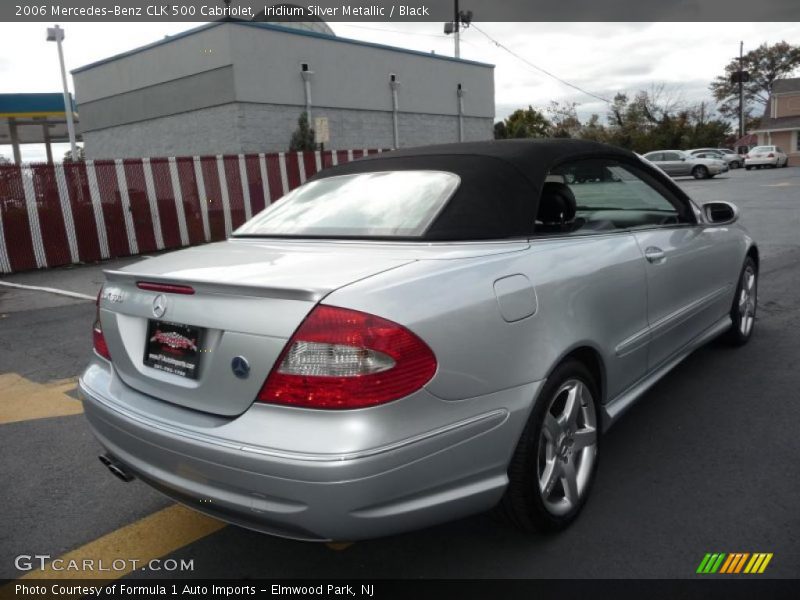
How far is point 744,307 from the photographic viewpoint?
488cm

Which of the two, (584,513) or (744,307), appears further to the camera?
(744,307)

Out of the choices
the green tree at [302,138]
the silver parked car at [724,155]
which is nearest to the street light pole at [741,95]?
the silver parked car at [724,155]

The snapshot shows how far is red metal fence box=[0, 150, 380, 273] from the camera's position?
11352mm

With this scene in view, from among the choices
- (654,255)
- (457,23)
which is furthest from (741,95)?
(654,255)

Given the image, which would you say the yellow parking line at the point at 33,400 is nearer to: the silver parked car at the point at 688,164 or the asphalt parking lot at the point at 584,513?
the asphalt parking lot at the point at 584,513

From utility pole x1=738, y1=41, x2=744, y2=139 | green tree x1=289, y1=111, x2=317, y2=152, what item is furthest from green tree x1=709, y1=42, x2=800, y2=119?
green tree x1=289, y1=111, x2=317, y2=152

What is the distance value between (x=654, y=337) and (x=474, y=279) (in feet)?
4.89

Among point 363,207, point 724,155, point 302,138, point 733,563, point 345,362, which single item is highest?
point 302,138

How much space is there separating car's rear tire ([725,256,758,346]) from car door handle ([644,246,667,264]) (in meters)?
1.54

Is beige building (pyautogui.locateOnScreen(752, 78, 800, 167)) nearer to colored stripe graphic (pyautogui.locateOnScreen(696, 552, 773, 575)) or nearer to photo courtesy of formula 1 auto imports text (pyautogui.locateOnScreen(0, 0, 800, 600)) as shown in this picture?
photo courtesy of formula 1 auto imports text (pyautogui.locateOnScreen(0, 0, 800, 600))

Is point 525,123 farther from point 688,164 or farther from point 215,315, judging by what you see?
point 215,315

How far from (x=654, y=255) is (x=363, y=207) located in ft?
4.91

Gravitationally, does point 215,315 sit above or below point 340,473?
above

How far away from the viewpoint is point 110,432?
Result: 248 cm
